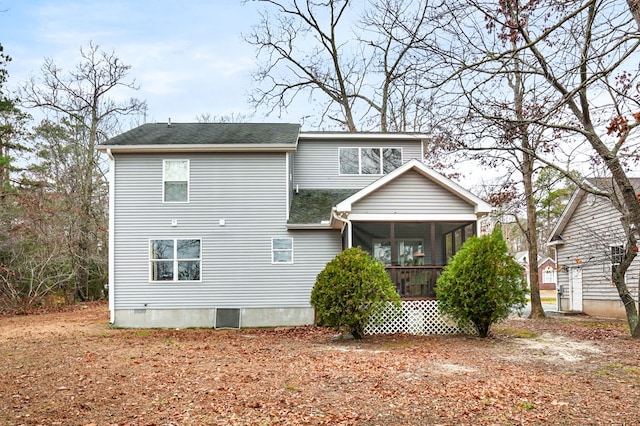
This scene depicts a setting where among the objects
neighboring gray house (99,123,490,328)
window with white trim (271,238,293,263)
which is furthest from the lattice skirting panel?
window with white trim (271,238,293,263)

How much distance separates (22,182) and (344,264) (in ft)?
63.1

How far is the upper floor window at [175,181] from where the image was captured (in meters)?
16.4

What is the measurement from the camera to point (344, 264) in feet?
42.3

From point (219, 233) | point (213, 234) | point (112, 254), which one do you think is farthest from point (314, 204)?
→ point (112, 254)

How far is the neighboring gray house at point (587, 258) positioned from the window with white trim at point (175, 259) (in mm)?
12495

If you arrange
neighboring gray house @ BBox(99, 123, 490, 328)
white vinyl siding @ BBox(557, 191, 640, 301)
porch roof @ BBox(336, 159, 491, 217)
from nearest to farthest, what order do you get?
porch roof @ BBox(336, 159, 491, 217)
neighboring gray house @ BBox(99, 123, 490, 328)
white vinyl siding @ BBox(557, 191, 640, 301)

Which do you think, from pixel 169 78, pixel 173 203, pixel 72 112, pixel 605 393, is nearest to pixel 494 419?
pixel 605 393

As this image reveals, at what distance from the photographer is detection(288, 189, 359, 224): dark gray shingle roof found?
53.3ft

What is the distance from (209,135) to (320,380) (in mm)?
11085

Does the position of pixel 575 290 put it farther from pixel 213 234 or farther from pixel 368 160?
pixel 213 234

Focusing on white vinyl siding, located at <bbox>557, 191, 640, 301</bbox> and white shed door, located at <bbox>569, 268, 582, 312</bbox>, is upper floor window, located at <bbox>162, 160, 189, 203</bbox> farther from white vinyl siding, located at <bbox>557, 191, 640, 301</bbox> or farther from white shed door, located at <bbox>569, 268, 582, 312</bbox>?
Answer: white shed door, located at <bbox>569, 268, 582, 312</bbox>

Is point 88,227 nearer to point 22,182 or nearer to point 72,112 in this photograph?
point 22,182

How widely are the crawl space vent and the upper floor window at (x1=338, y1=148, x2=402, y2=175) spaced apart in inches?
225

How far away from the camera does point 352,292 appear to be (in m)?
12.6
